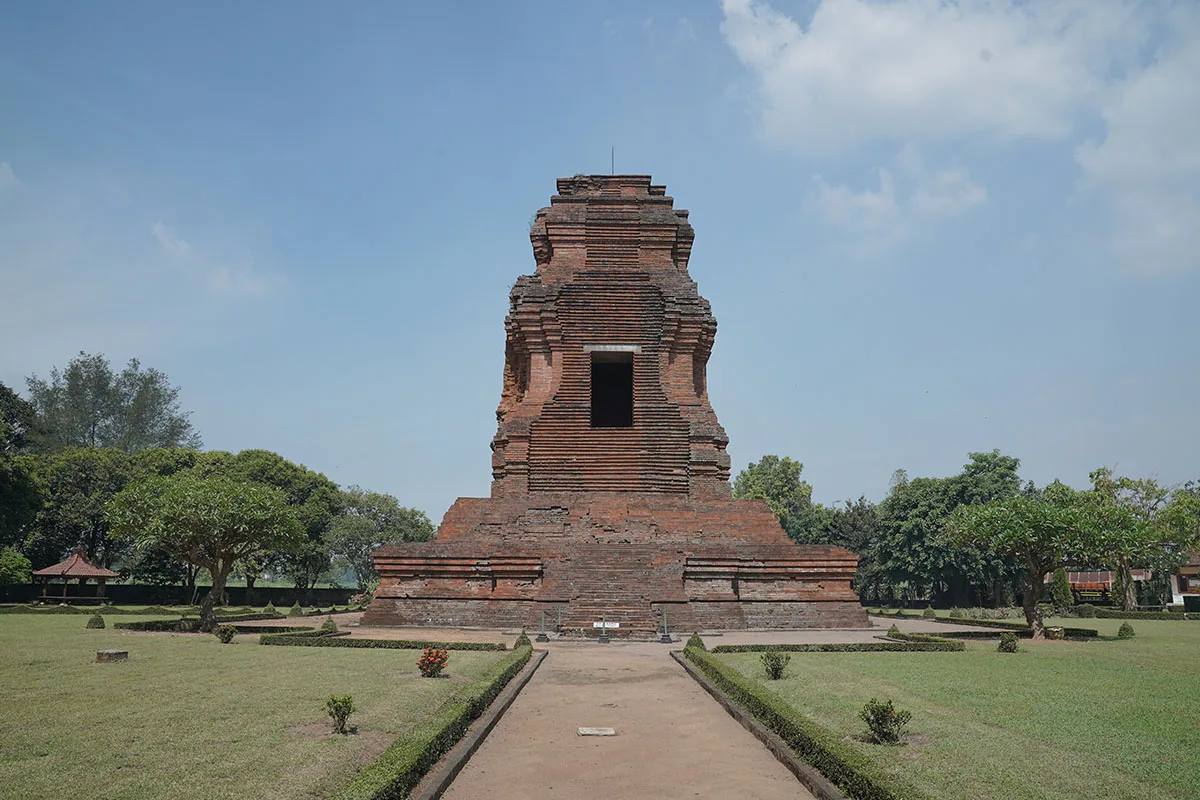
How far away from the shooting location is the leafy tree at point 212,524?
18.2 metres

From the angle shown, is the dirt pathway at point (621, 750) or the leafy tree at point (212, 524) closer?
the dirt pathway at point (621, 750)

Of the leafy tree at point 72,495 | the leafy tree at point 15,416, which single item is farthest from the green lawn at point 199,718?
the leafy tree at point 72,495

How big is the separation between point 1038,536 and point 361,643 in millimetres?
13946

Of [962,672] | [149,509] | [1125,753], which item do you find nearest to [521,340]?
[149,509]

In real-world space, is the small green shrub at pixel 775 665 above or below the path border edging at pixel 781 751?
above

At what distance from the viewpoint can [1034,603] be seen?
1780cm

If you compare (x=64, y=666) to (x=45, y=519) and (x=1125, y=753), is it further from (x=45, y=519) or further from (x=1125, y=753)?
(x=45, y=519)

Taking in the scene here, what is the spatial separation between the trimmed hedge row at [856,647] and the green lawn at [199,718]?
4167 mm

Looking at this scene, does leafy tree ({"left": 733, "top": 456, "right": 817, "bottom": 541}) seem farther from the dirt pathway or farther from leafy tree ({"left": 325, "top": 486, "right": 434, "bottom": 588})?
the dirt pathway

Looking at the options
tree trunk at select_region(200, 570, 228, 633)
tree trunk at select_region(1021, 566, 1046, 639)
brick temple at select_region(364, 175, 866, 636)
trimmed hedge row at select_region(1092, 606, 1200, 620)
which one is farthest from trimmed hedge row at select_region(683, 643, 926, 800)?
trimmed hedge row at select_region(1092, 606, 1200, 620)

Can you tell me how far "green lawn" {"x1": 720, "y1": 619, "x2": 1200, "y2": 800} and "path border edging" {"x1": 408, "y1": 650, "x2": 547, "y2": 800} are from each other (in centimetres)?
308

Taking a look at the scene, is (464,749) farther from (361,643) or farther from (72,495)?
(72,495)

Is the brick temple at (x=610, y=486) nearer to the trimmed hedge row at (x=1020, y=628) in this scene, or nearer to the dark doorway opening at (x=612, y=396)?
the dark doorway opening at (x=612, y=396)

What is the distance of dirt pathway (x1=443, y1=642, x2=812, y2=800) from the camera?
616 centimetres
